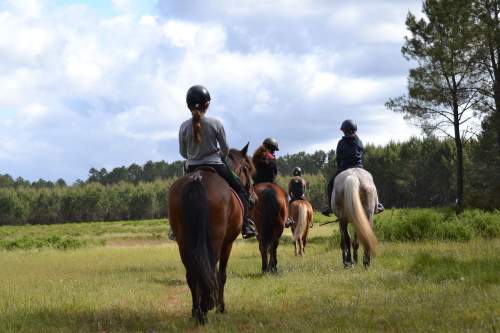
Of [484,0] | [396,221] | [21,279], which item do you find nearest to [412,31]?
[484,0]

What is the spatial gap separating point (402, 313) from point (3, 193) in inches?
4763

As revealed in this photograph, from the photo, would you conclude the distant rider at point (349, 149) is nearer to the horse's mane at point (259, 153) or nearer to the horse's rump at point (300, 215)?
the horse's mane at point (259, 153)

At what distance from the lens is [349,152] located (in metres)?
14.2

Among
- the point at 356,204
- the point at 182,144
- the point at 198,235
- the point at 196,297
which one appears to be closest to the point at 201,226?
the point at 198,235

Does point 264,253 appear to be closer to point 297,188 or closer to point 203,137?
point 203,137

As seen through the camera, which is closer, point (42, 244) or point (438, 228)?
point (438, 228)

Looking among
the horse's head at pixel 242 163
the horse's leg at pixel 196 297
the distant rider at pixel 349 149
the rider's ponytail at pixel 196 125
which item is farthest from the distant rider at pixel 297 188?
the horse's leg at pixel 196 297

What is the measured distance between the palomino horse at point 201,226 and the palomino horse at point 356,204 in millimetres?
4751

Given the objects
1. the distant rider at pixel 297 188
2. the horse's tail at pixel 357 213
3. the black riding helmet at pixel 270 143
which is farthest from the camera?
the distant rider at pixel 297 188

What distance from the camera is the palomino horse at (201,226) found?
7.38 metres

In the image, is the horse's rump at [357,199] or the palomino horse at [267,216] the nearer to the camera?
the horse's rump at [357,199]

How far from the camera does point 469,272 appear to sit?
10.1 meters

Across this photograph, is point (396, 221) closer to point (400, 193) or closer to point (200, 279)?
A: point (200, 279)

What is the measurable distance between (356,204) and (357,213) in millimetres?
223
